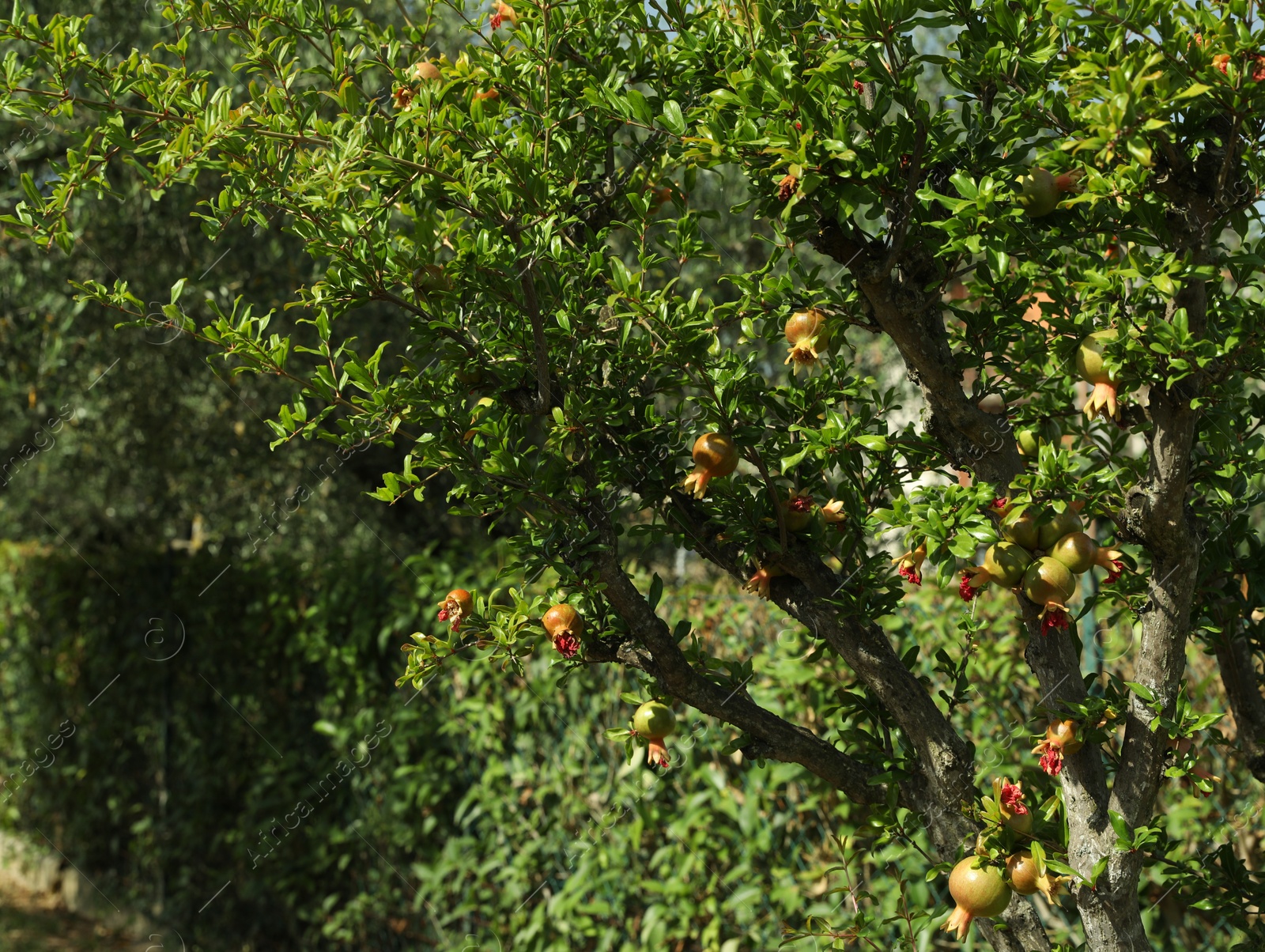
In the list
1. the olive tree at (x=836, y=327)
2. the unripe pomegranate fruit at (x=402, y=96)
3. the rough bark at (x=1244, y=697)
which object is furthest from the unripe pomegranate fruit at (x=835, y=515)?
the unripe pomegranate fruit at (x=402, y=96)

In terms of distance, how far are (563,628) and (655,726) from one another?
312 mm

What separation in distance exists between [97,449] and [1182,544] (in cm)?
619

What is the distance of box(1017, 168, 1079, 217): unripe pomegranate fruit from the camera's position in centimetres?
157

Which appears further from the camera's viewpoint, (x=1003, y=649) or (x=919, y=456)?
(x=1003, y=649)

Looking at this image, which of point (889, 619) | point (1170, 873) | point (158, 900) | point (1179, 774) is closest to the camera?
point (1179, 774)

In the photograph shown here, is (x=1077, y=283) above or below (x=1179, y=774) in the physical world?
above

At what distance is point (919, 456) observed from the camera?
1865mm

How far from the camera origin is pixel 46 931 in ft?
20.3

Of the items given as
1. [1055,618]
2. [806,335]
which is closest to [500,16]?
[806,335]

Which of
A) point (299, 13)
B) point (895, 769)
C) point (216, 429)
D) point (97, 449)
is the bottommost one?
point (97, 449)

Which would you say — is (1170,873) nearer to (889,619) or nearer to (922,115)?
(889,619)

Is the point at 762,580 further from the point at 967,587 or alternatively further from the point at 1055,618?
the point at 1055,618

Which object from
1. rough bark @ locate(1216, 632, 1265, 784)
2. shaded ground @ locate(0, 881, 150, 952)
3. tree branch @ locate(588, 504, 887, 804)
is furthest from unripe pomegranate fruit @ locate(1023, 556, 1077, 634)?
shaded ground @ locate(0, 881, 150, 952)

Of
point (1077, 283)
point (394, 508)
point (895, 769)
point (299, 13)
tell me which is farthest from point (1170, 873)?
point (394, 508)
